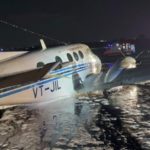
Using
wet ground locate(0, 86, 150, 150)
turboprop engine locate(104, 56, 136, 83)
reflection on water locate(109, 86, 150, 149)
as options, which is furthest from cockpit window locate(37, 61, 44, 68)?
turboprop engine locate(104, 56, 136, 83)

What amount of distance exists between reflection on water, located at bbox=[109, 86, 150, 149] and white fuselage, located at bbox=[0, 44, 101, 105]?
1792 millimetres

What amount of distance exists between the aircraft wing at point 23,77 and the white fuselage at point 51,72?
22cm

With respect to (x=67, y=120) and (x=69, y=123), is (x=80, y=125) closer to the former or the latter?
(x=69, y=123)

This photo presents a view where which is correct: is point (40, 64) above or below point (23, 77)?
above

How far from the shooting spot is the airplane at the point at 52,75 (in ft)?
40.6

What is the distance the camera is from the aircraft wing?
39.4ft

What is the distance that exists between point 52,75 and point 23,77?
212 centimetres

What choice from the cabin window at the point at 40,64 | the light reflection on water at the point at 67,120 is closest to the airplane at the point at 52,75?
the cabin window at the point at 40,64

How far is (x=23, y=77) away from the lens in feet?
40.7

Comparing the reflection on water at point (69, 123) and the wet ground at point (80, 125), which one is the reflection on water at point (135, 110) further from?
the reflection on water at point (69, 123)

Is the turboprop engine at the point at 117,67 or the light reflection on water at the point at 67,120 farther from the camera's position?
the turboprop engine at the point at 117,67

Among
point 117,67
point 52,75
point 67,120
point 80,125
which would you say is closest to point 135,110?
point 67,120

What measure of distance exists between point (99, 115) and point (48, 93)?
246cm

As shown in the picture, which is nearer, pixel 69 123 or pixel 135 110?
pixel 69 123
